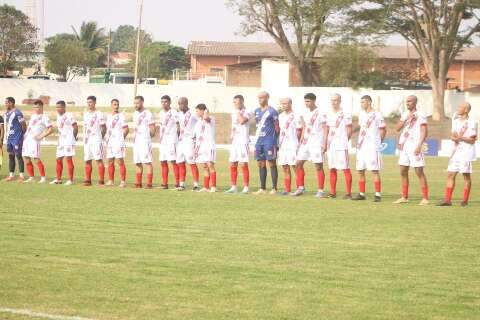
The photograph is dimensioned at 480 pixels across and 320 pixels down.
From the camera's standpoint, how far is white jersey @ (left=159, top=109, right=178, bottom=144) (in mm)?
23672

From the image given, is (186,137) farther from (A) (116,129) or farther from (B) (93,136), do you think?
(B) (93,136)

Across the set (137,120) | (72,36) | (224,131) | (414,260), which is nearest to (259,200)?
(137,120)

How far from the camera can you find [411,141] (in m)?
20.1

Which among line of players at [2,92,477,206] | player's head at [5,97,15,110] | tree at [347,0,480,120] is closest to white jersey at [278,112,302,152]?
line of players at [2,92,477,206]

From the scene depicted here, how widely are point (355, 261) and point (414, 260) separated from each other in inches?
29.1

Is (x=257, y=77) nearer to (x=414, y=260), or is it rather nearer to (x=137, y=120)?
(x=137, y=120)

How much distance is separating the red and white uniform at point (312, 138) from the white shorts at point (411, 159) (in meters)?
2.12

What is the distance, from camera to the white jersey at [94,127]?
79.4 feet

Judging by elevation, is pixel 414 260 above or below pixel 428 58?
below

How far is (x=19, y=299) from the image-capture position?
9.59 metres

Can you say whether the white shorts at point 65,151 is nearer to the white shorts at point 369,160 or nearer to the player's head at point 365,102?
the white shorts at point 369,160

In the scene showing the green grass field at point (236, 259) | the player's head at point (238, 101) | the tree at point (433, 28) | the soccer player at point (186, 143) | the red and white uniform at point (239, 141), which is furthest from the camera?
the tree at point (433, 28)

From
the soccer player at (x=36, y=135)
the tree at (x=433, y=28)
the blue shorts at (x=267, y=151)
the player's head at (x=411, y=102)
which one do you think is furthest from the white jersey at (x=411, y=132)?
the tree at (x=433, y=28)

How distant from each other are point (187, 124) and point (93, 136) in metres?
2.42
